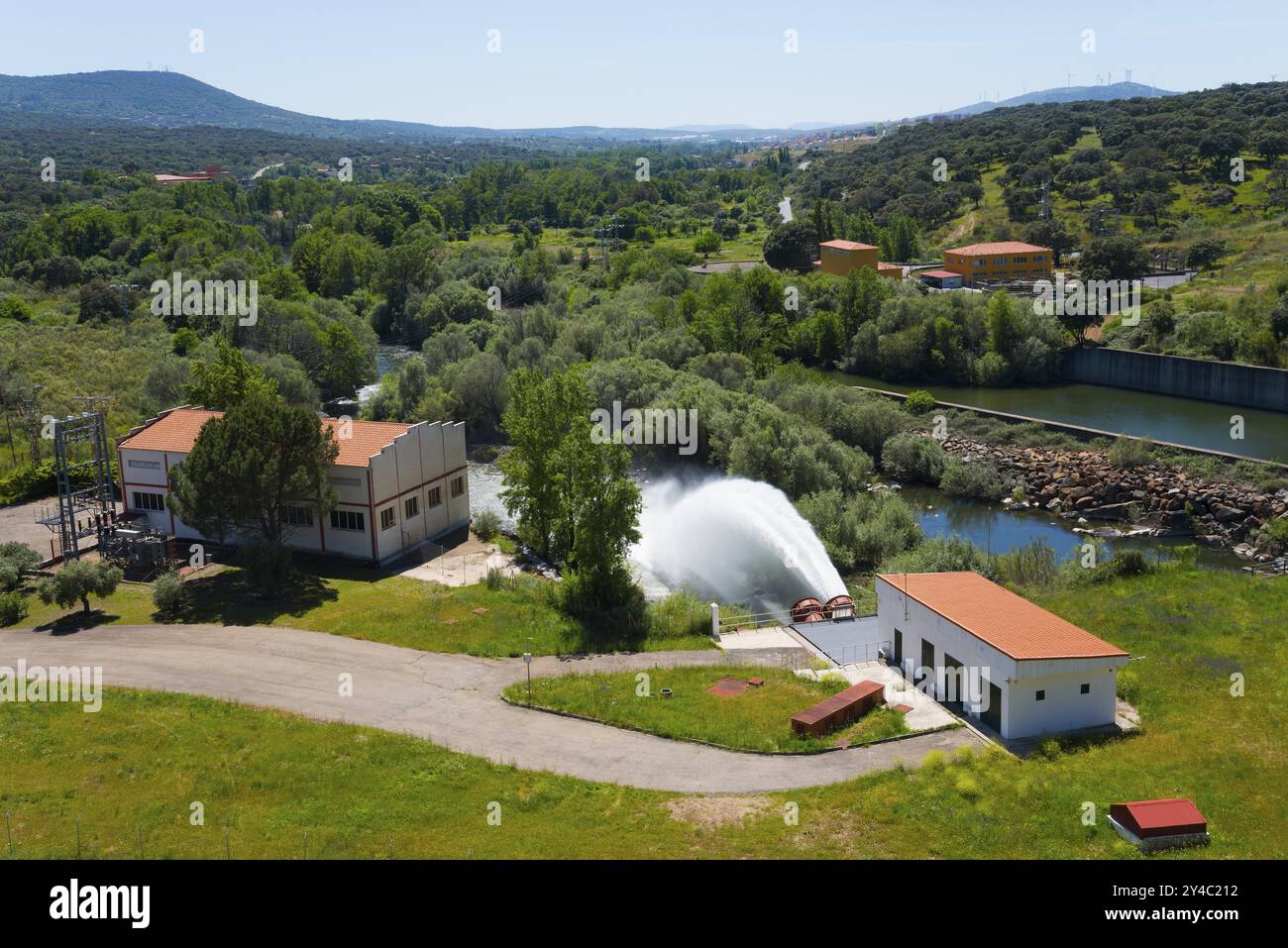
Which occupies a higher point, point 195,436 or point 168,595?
point 195,436

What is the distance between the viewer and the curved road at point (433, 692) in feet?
78.5

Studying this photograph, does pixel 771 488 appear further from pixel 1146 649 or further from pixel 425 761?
pixel 425 761

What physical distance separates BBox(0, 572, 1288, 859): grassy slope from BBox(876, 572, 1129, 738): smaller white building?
138 centimetres

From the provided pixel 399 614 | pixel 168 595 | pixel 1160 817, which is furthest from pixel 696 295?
pixel 1160 817

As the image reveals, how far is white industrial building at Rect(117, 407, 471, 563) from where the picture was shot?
39031 millimetres

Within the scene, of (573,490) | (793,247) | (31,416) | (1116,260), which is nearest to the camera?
(573,490)

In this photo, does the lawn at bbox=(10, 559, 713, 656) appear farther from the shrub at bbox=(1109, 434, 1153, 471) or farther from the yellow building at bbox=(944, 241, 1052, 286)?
the yellow building at bbox=(944, 241, 1052, 286)

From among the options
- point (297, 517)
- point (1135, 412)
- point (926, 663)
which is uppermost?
point (297, 517)

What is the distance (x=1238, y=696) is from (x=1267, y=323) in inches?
2116

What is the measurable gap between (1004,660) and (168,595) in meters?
24.4

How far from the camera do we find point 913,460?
2283 inches

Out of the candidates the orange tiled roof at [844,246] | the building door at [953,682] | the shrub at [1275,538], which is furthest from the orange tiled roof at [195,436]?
the orange tiled roof at [844,246]

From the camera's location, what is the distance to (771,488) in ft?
155

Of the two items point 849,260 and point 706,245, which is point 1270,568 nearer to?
point 849,260
